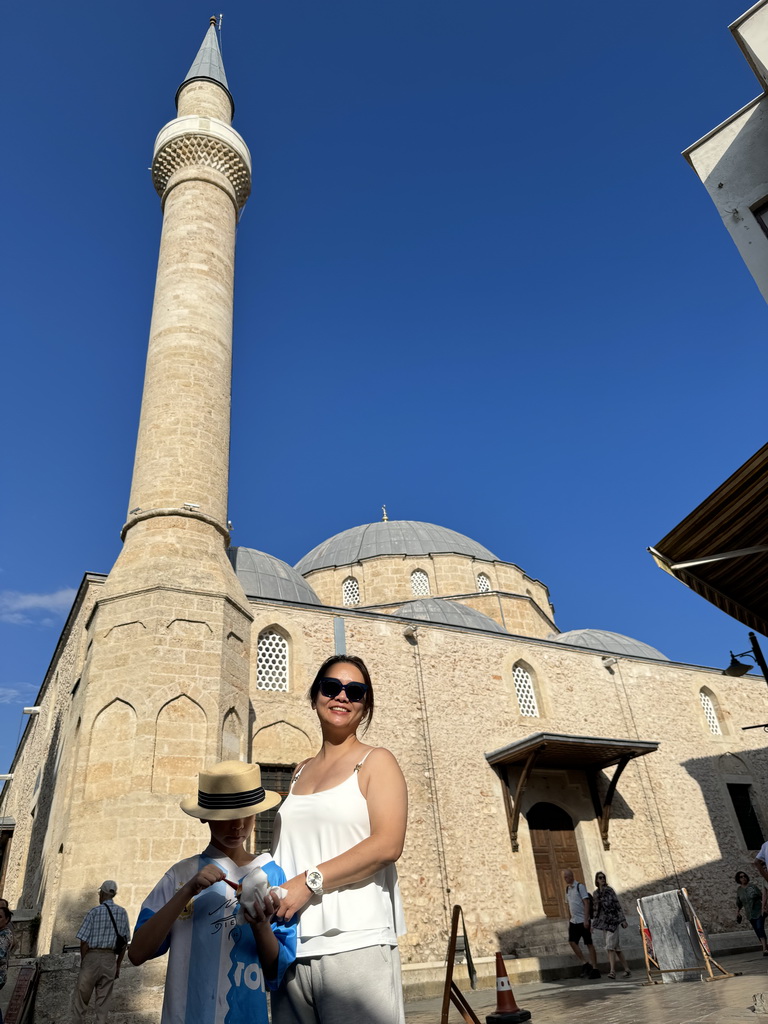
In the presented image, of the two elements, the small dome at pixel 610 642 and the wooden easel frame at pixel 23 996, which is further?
the small dome at pixel 610 642

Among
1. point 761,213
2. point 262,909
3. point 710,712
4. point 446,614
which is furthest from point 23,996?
point 710,712

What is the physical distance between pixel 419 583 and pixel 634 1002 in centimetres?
1481

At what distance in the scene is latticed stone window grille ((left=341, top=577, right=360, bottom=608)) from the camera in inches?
778

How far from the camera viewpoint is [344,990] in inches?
59.8

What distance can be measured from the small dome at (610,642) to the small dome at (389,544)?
3.92 metres

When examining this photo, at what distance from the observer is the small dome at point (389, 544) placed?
2077cm

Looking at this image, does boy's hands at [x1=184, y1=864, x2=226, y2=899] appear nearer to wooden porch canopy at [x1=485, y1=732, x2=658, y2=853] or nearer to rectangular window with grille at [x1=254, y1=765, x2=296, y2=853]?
rectangular window with grille at [x1=254, y1=765, x2=296, y2=853]

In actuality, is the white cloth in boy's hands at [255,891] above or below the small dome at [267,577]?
below

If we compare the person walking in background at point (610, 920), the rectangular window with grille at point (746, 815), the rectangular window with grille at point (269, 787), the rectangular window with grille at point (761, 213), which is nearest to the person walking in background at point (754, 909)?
the person walking in background at point (610, 920)

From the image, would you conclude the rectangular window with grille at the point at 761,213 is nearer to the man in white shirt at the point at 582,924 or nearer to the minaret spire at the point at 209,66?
the man in white shirt at the point at 582,924

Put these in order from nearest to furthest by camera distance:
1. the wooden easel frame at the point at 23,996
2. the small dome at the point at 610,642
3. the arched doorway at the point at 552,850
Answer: the wooden easel frame at the point at 23,996
the arched doorway at the point at 552,850
the small dome at the point at 610,642

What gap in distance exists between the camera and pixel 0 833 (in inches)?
553

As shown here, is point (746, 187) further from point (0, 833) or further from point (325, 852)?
point (0, 833)

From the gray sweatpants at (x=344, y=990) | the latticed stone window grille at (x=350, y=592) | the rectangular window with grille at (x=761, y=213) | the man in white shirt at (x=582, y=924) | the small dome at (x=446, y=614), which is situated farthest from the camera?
the latticed stone window grille at (x=350, y=592)
